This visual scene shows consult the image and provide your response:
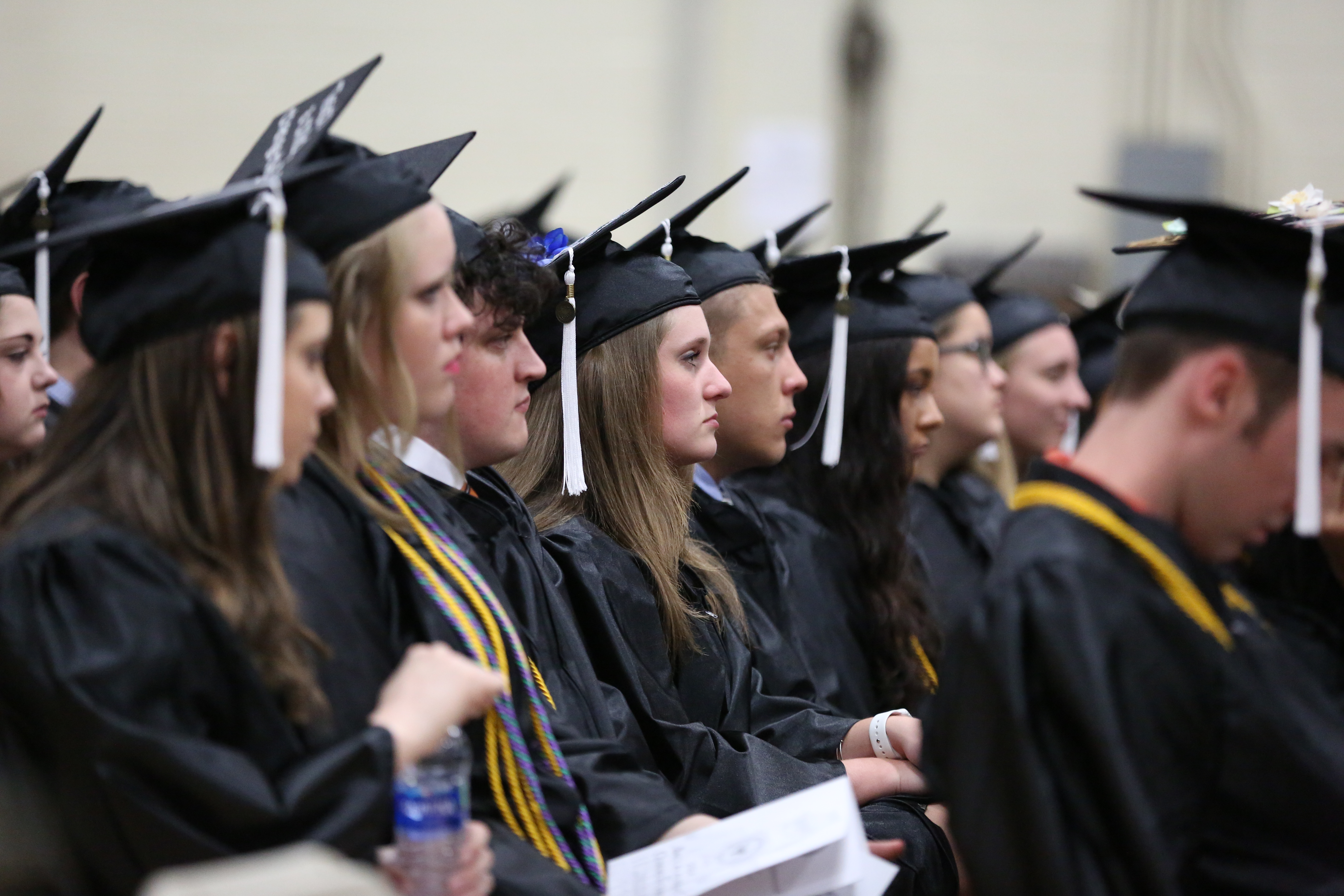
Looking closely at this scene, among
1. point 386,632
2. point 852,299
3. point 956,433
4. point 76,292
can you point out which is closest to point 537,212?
point 852,299

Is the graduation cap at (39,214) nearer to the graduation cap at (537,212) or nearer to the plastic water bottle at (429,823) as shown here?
the graduation cap at (537,212)

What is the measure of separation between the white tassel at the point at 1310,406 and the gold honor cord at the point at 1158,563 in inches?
6.2

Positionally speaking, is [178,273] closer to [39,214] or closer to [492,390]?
[492,390]

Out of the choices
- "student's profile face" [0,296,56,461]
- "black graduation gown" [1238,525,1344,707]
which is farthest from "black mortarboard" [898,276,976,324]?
"student's profile face" [0,296,56,461]

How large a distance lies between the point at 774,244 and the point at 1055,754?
261cm

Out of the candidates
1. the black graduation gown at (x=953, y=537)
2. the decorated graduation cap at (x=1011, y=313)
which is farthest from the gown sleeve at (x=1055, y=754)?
the decorated graduation cap at (x=1011, y=313)

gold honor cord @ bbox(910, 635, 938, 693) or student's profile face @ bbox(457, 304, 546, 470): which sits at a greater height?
student's profile face @ bbox(457, 304, 546, 470)

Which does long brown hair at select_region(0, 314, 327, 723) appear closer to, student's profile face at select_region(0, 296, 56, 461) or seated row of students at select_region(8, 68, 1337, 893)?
seated row of students at select_region(8, 68, 1337, 893)

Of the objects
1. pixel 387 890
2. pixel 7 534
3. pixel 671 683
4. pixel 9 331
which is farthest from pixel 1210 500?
pixel 9 331

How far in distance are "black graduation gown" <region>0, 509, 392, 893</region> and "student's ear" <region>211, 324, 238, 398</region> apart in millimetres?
223

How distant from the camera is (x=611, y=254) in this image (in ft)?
10.8

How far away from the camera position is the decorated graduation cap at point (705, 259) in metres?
3.55

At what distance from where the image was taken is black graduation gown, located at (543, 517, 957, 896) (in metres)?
2.83

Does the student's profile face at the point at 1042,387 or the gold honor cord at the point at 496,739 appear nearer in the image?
the gold honor cord at the point at 496,739
